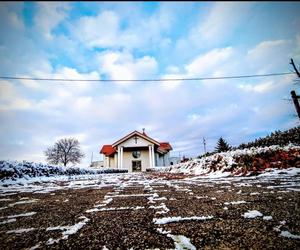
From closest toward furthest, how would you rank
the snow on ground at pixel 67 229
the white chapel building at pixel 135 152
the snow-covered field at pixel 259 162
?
1. the snow on ground at pixel 67 229
2. the snow-covered field at pixel 259 162
3. the white chapel building at pixel 135 152

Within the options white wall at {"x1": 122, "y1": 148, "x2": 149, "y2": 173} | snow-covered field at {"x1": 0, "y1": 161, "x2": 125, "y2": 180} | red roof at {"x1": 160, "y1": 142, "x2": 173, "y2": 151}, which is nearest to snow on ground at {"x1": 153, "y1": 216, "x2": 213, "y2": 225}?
snow-covered field at {"x1": 0, "y1": 161, "x2": 125, "y2": 180}

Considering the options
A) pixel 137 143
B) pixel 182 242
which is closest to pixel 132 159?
pixel 137 143

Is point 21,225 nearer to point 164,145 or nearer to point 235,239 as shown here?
point 235,239

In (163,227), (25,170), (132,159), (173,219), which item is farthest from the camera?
(132,159)

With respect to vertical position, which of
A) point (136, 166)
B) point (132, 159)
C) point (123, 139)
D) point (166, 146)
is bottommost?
point (136, 166)

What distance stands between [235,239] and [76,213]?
181cm

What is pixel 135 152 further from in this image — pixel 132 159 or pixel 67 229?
pixel 67 229

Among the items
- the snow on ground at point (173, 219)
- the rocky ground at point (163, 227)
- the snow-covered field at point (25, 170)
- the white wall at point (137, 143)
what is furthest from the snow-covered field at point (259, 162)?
the white wall at point (137, 143)

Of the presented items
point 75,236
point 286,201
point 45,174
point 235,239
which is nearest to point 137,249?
point 75,236

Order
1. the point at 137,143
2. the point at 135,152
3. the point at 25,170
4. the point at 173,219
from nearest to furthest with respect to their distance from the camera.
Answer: the point at 173,219 → the point at 25,170 → the point at 137,143 → the point at 135,152

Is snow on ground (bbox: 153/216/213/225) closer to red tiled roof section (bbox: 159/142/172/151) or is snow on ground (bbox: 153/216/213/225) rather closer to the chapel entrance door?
the chapel entrance door

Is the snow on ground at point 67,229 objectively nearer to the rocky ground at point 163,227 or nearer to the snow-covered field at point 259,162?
the rocky ground at point 163,227

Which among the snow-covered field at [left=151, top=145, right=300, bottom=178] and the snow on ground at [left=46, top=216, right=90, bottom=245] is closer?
the snow on ground at [left=46, top=216, right=90, bottom=245]

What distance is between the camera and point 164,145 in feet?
121
